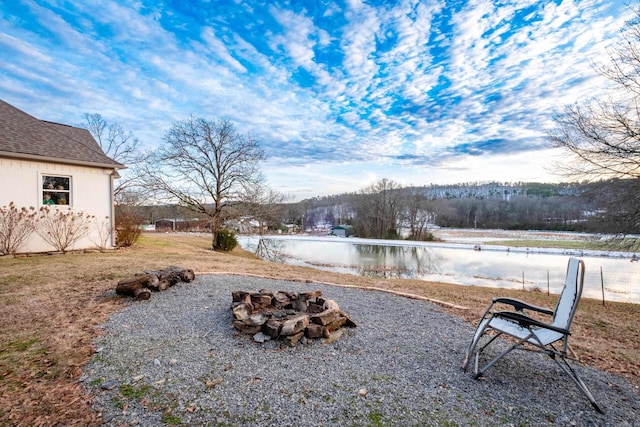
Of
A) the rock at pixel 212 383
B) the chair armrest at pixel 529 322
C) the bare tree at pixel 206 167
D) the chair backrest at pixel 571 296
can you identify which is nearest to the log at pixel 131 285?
the rock at pixel 212 383

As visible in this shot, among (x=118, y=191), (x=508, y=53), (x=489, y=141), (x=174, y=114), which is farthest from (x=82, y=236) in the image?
(x=489, y=141)

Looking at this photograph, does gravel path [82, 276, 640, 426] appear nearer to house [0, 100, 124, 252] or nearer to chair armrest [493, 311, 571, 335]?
chair armrest [493, 311, 571, 335]

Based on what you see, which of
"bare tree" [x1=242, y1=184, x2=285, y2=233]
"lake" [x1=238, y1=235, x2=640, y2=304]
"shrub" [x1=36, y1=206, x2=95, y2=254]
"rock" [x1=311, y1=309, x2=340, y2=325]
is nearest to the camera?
"rock" [x1=311, y1=309, x2=340, y2=325]

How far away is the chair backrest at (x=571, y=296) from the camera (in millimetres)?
2516

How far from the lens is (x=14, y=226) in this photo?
292 inches

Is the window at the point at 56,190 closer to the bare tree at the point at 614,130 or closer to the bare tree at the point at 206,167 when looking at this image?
the bare tree at the point at 206,167

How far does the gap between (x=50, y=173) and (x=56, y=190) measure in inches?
19.2

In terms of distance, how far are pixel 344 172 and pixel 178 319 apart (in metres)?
19.8

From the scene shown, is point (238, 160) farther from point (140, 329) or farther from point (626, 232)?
point (626, 232)

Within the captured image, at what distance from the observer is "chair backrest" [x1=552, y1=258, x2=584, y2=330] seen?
2.52 metres

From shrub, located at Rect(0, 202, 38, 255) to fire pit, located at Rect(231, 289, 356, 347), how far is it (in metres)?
7.48

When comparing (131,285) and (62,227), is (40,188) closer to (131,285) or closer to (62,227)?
(62,227)

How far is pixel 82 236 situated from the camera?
872 centimetres

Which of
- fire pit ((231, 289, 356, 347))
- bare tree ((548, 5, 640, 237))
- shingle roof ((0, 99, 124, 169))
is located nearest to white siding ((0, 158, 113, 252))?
shingle roof ((0, 99, 124, 169))
